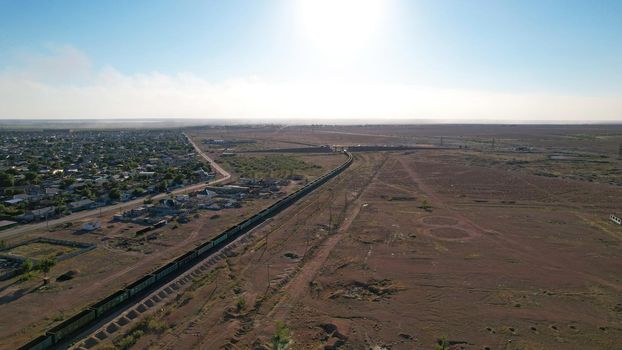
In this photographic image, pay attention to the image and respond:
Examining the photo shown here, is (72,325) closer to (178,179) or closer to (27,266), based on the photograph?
(27,266)

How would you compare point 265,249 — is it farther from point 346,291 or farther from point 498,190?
point 498,190

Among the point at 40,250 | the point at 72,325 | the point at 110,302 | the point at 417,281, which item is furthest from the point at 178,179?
the point at 417,281

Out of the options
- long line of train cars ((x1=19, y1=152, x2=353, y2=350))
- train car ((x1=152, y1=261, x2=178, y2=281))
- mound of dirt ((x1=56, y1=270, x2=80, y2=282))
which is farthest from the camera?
mound of dirt ((x1=56, y1=270, x2=80, y2=282))

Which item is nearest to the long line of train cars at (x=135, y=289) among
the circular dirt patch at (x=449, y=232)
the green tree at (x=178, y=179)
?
the circular dirt patch at (x=449, y=232)

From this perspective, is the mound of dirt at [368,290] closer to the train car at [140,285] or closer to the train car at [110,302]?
the train car at [140,285]

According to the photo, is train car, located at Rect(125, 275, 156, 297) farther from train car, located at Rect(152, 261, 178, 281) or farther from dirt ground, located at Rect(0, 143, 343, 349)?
dirt ground, located at Rect(0, 143, 343, 349)

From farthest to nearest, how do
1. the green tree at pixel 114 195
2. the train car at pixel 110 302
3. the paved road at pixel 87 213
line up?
the green tree at pixel 114 195
the paved road at pixel 87 213
the train car at pixel 110 302

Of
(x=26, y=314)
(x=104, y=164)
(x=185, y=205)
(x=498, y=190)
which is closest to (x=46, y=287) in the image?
(x=26, y=314)

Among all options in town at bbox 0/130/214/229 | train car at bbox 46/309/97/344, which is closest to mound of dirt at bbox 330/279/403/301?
train car at bbox 46/309/97/344
